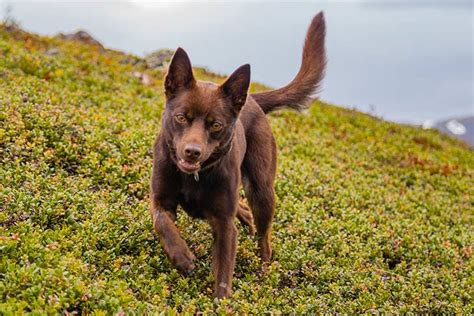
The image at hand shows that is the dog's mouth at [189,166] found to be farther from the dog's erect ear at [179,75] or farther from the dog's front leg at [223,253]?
the dog's erect ear at [179,75]

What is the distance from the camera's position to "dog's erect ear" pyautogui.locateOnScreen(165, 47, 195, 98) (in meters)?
6.75

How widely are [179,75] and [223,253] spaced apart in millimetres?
2114

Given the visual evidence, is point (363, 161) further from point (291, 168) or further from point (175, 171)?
point (175, 171)

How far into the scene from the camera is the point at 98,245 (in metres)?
6.92

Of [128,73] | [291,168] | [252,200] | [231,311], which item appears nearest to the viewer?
[231,311]

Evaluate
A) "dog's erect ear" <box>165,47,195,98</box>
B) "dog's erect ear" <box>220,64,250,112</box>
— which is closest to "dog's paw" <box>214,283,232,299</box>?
"dog's erect ear" <box>220,64,250,112</box>

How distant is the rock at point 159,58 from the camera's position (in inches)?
810

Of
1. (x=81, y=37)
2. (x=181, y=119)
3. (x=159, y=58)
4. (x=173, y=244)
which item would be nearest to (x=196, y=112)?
(x=181, y=119)

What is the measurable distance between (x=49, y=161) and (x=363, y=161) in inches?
351

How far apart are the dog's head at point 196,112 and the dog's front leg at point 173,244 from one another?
2.12 ft

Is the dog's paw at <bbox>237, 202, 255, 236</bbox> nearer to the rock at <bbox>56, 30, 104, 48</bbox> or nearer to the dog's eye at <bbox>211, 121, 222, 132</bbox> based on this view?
the dog's eye at <bbox>211, 121, 222, 132</bbox>

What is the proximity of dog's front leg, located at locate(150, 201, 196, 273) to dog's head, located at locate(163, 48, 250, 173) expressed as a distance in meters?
0.65

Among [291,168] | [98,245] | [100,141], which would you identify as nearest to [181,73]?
[98,245]

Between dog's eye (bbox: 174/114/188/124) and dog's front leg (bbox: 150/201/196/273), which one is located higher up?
dog's eye (bbox: 174/114/188/124)
